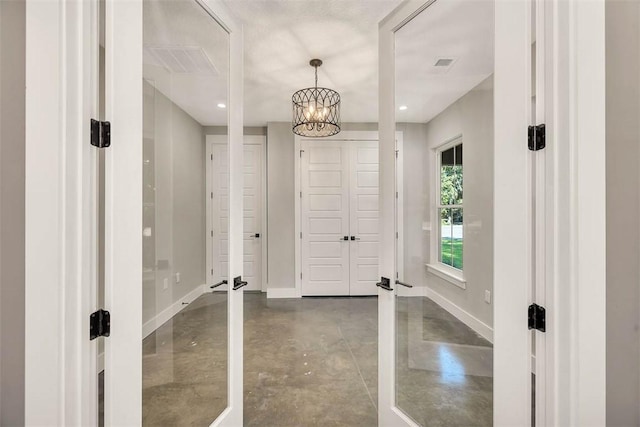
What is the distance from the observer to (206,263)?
1.58 m

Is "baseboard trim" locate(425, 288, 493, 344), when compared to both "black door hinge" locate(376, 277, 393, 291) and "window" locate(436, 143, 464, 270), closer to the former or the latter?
"window" locate(436, 143, 464, 270)

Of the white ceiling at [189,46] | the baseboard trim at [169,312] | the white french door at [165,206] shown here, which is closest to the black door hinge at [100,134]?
the white french door at [165,206]

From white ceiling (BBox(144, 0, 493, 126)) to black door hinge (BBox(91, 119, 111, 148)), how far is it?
412mm

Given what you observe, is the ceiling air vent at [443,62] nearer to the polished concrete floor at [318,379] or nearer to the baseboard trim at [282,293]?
the polished concrete floor at [318,379]

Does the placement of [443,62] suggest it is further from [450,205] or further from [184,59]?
[184,59]

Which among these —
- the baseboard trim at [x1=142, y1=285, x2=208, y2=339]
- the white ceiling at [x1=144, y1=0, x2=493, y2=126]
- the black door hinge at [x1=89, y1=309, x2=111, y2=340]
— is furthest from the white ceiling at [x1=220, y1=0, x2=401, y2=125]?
the black door hinge at [x1=89, y1=309, x2=111, y2=340]

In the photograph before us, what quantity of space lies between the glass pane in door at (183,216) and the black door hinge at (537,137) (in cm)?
138

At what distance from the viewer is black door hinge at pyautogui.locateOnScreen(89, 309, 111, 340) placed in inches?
36.1

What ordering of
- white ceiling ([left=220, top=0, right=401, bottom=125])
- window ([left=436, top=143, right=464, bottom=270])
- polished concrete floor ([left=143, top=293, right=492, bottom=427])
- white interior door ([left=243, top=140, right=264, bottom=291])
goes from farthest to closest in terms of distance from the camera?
1. white interior door ([left=243, top=140, right=264, bottom=291])
2. white ceiling ([left=220, top=0, right=401, bottom=125])
3. window ([left=436, top=143, right=464, bottom=270])
4. polished concrete floor ([left=143, top=293, right=492, bottom=427])

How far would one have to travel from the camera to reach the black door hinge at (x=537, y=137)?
3.02 ft

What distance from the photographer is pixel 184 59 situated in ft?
4.83

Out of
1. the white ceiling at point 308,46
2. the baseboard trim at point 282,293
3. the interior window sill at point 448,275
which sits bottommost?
the baseboard trim at point 282,293
